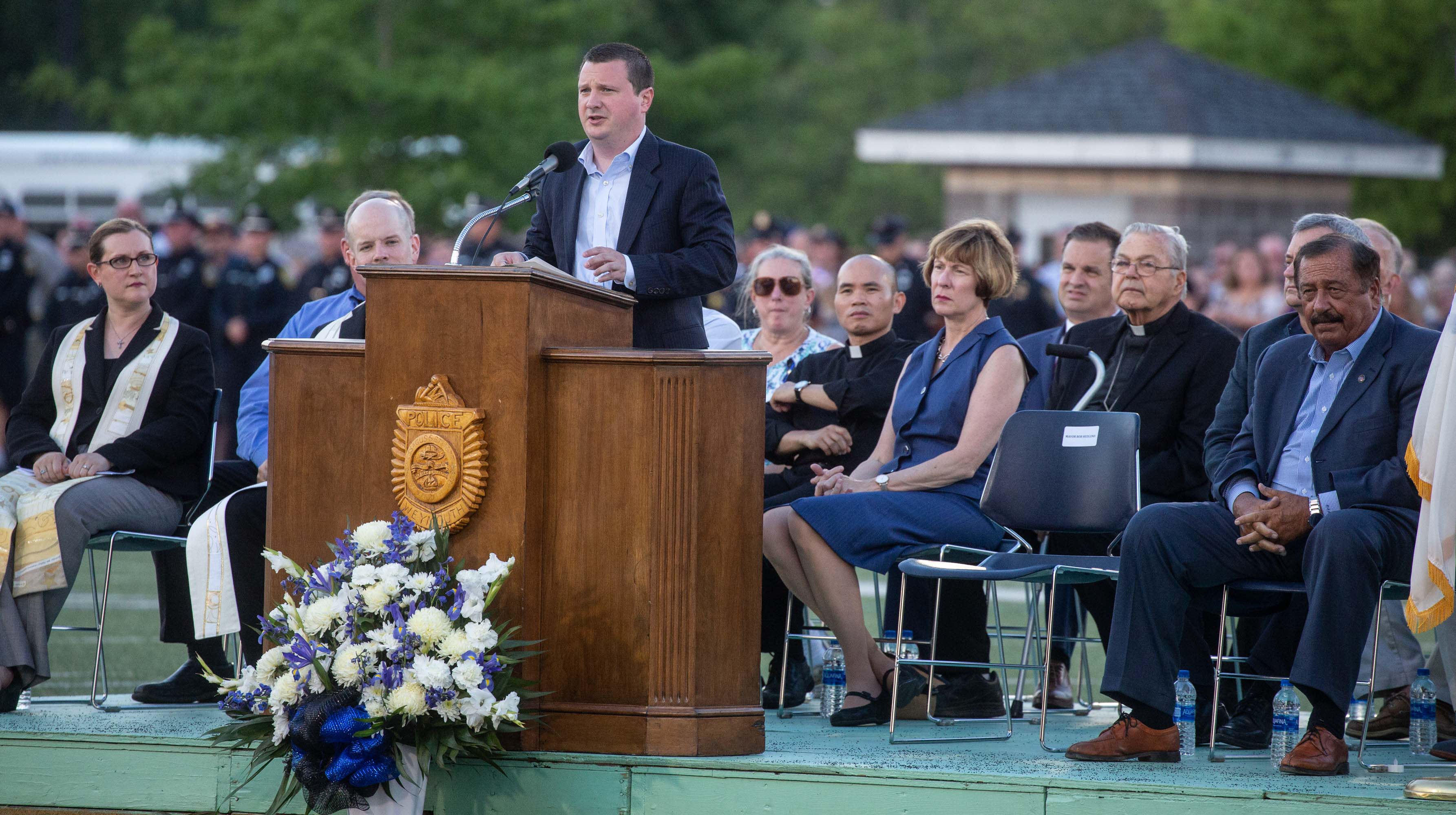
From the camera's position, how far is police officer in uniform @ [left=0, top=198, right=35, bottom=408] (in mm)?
16094

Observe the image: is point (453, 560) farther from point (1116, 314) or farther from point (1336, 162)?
point (1336, 162)

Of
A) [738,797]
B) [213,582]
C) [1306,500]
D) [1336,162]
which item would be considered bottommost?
[738,797]

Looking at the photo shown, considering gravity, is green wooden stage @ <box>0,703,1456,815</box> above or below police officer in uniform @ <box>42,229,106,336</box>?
below

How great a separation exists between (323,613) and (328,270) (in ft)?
32.2

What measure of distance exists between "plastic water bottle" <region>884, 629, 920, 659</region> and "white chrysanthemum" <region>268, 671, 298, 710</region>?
6.23 feet

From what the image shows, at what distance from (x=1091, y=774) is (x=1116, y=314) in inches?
106

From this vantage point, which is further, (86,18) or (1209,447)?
(86,18)

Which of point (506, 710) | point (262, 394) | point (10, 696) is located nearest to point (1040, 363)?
point (262, 394)

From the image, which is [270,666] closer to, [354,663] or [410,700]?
[354,663]

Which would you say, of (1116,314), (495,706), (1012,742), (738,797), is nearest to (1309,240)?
(1116,314)

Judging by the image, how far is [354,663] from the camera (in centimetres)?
466

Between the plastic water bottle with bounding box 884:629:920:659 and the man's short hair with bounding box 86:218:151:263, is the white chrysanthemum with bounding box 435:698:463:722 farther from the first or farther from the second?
the man's short hair with bounding box 86:218:151:263

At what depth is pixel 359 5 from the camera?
63.8ft

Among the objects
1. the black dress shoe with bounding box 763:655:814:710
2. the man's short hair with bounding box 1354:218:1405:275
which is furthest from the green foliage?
the black dress shoe with bounding box 763:655:814:710
